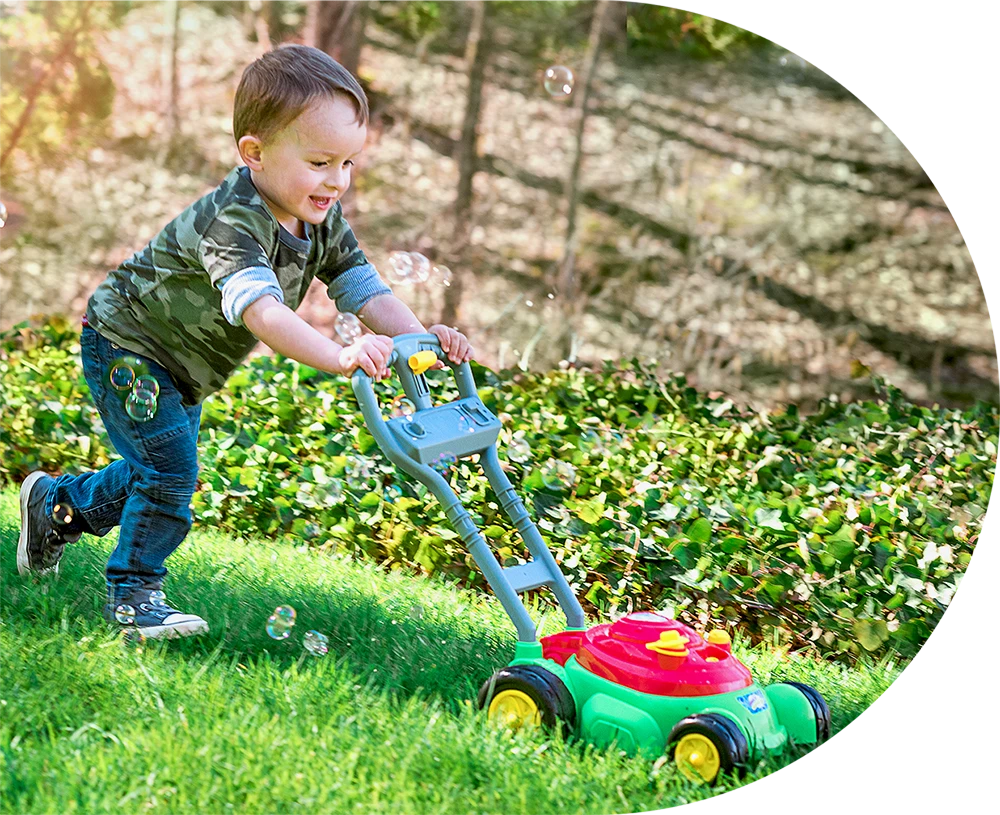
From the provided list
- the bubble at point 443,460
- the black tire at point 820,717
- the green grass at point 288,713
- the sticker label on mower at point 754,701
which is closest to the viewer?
the green grass at point 288,713

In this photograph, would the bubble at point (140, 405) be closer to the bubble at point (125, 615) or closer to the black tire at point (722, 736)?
the bubble at point (125, 615)

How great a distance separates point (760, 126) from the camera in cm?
710

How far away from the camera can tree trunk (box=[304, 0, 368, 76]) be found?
730 cm

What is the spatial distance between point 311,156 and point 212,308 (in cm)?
49

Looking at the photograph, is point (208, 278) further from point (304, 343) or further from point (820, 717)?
point (820, 717)

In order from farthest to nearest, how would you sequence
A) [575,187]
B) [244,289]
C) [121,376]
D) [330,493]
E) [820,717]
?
[575,187] → [330,493] → [121,376] → [244,289] → [820,717]

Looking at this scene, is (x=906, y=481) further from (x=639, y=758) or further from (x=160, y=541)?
(x=160, y=541)

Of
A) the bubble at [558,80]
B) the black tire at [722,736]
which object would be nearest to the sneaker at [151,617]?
the black tire at [722,736]

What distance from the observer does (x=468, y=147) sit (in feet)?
23.9

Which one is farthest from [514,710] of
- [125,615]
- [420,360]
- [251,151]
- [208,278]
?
[251,151]

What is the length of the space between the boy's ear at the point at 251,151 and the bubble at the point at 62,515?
1110 millimetres

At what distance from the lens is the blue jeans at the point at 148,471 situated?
3.24m

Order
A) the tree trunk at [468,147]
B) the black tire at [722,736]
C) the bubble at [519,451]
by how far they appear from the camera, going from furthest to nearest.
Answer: the tree trunk at [468,147]
the bubble at [519,451]
the black tire at [722,736]

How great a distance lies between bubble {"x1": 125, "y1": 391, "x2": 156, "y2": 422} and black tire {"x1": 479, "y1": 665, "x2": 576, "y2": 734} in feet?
3.72
